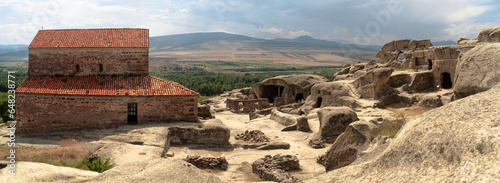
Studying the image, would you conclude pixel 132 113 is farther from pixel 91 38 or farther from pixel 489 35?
pixel 489 35

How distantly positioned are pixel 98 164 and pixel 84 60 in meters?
11.5

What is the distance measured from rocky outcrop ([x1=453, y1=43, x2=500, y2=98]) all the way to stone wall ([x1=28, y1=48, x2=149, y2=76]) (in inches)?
632

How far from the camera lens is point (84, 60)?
64.4ft

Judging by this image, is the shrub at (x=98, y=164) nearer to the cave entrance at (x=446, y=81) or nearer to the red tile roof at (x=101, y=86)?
the red tile roof at (x=101, y=86)

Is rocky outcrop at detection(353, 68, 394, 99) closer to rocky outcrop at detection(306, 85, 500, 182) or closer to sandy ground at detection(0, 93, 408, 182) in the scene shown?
sandy ground at detection(0, 93, 408, 182)

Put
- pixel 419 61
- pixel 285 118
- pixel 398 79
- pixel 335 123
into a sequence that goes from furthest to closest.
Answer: pixel 419 61 → pixel 398 79 → pixel 285 118 → pixel 335 123

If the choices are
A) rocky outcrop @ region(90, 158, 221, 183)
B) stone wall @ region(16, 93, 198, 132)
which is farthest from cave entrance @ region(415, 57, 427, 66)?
rocky outcrop @ region(90, 158, 221, 183)

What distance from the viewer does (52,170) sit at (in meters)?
8.03

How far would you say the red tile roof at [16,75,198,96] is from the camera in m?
17.7

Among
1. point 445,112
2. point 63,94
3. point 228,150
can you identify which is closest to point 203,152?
point 228,150

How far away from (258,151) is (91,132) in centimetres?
803

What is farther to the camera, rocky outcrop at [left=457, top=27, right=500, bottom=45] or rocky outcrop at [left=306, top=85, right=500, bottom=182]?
rocky outcrop at [left=457, top=27, right=500, bottom=45]

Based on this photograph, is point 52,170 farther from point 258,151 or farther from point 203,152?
point 258,151

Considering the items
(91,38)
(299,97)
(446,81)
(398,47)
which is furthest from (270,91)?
(91,38)
